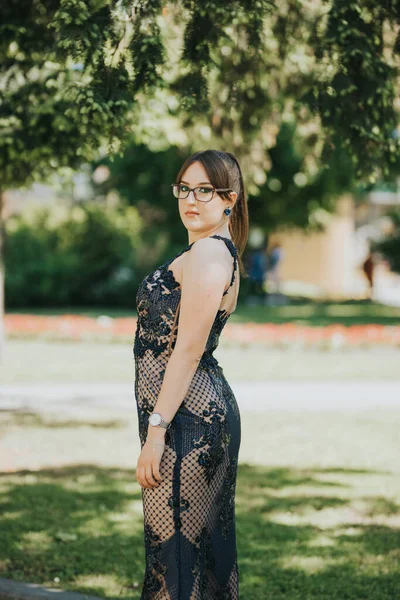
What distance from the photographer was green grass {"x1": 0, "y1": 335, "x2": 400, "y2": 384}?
1216 cm

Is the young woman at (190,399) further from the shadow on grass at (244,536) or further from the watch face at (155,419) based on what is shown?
the shadow on grass at (244,536)

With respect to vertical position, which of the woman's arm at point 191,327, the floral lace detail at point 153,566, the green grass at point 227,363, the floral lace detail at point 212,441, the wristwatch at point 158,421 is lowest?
the green grass at point 227,363

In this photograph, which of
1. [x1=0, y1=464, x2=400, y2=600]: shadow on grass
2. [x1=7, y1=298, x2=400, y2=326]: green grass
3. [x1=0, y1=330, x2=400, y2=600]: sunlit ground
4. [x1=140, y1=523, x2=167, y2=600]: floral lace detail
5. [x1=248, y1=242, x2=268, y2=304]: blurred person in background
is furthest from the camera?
[x1=248, y1=242, x2=268, y2=304]: blurred person in background

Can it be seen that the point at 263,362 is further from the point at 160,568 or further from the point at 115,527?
the point at 160,568

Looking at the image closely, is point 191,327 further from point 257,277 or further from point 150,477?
point 257,277

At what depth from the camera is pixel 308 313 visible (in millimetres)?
23047

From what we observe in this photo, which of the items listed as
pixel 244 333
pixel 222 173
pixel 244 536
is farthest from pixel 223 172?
pixel 244 333

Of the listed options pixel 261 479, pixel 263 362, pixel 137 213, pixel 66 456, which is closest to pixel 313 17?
pixel 261 479

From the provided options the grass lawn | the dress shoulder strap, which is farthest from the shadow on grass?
the dress shoulder strap

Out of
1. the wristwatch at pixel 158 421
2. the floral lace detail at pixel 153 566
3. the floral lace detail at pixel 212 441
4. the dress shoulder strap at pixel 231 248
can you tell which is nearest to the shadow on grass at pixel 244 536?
the floral lace detail at pixel 153 566

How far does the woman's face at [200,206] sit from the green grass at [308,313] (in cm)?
1589

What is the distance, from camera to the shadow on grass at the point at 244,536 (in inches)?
194

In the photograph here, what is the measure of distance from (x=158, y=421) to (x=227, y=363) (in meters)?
10.3

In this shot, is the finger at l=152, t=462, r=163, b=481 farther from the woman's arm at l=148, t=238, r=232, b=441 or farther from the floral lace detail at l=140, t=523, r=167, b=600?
the floral lace detail at l=140, t=523, r=167, b=600
